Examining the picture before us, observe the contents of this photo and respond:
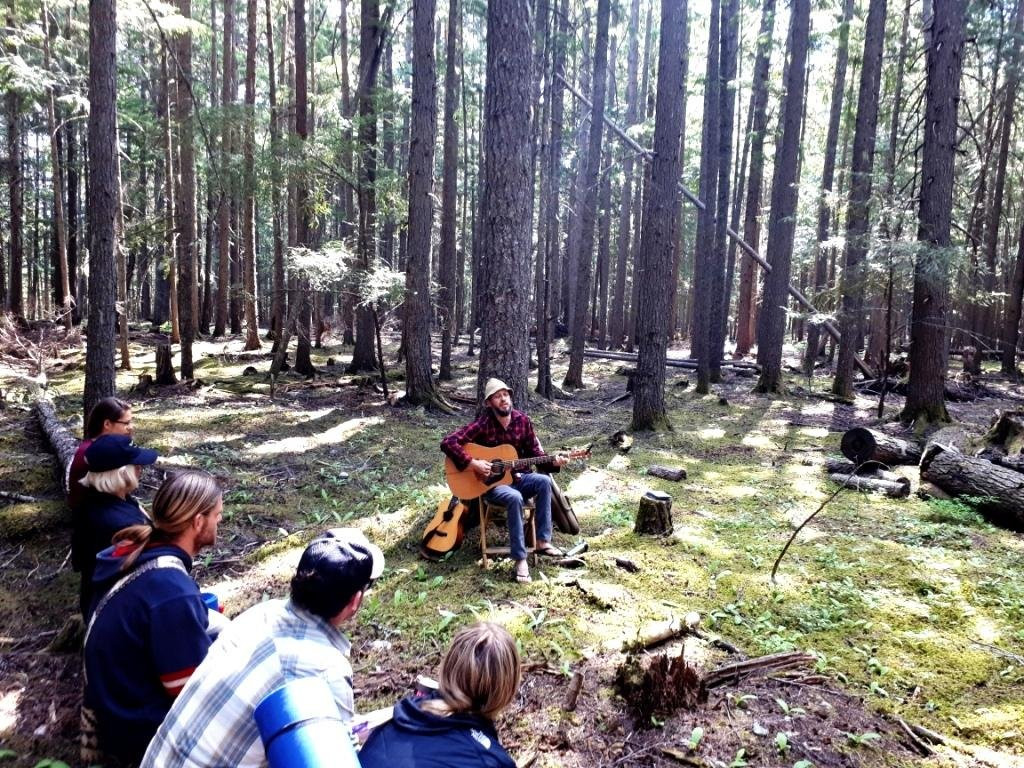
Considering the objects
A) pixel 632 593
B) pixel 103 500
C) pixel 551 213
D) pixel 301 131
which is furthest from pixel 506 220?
pixel 551 213

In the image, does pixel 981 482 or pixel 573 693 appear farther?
pixel 981 482

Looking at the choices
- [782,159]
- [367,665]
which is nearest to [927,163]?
[782,159]

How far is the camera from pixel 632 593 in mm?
5094

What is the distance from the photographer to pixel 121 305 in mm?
13125

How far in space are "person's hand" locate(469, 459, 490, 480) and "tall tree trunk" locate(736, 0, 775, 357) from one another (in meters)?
15.3

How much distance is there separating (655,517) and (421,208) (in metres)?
8.32

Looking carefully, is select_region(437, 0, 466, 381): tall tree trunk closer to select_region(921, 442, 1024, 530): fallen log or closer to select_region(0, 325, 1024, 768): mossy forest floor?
select_region(0, 325, 1024, 768): mossy forest floor

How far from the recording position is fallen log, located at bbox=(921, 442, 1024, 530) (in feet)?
22.7

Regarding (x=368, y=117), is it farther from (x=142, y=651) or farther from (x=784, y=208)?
(x=142, y=651)

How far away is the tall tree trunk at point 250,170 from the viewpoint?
13.3 meters

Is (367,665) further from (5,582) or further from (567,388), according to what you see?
(567,388)

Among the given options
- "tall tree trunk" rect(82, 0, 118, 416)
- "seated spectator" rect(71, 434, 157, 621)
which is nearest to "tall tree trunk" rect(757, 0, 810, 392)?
"tall tree trunk" rect(82, 0, 118, 416)

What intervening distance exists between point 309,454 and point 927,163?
37.9 feet

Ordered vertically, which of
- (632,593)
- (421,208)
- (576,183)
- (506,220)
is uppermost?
(576,183)
